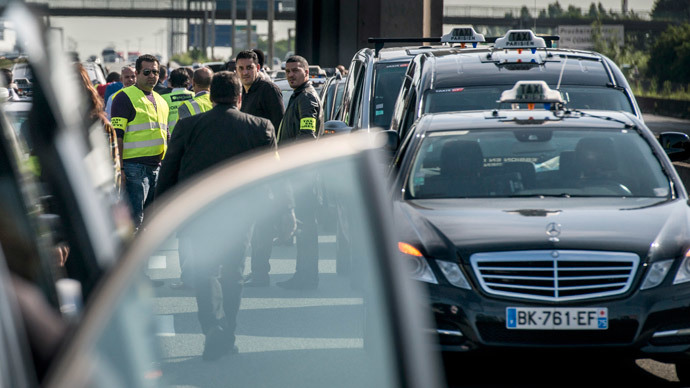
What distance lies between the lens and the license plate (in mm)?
5145

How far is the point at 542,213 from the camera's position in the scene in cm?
574

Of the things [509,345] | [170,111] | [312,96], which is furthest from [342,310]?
[170,111]

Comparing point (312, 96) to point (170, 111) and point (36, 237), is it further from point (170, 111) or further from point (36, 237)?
point (36, 237)

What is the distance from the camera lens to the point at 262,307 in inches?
53.5

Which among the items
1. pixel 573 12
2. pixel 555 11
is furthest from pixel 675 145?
pixel 555 11

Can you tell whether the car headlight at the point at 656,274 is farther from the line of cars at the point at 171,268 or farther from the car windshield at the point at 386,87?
the car windshield at the point at 386,87

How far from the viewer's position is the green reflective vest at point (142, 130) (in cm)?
896

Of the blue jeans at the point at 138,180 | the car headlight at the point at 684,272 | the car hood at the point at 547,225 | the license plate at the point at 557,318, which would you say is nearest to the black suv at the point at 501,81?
the car hood at the point at 547,225

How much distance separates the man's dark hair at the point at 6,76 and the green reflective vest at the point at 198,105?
7.36 metres

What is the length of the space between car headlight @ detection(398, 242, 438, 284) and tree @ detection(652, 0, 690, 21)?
105923 mm

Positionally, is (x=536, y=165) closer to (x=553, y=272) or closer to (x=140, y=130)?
(x=553, y=272)

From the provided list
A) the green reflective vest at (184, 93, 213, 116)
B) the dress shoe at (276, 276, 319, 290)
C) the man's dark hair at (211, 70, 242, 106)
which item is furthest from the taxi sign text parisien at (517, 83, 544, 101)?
the dress shoe at (276, 276, 319, 290)

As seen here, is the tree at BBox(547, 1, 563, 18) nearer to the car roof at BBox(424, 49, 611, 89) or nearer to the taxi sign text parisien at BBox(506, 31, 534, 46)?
the taxi sign text parisien at BBox(506, 31, 534, 46)

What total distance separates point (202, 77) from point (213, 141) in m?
4.70
